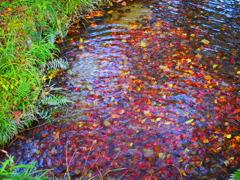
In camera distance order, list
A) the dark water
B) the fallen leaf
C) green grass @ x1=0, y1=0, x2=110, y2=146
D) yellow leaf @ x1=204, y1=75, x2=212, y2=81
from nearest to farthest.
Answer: the dark water < green grass @ x1=0, y1=0, x2=110, y2=146 < yellow leaf @ x1=204, y1=75, x2=212, y2=81 < the fallen leaf

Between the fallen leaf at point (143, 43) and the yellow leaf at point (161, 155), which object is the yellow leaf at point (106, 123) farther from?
the fallen leaf at point (143, 43)

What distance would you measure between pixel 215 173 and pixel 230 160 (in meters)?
0.31

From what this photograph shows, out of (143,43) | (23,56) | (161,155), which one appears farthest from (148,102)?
(23,56)

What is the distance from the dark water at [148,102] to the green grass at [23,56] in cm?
35

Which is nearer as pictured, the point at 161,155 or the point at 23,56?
the point at 161,155

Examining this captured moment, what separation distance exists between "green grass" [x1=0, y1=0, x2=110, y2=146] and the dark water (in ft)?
1.15

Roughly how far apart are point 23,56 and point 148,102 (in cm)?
224

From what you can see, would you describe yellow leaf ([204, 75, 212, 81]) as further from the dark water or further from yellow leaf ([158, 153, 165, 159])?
yellow leaf ([158, 153, 165, 159])

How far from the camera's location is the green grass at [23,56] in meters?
3.70

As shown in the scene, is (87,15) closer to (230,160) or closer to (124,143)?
(124,143)

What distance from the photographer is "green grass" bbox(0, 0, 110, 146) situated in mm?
3697

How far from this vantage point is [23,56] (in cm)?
412

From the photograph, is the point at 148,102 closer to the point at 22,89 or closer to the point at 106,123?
the point at 106,123

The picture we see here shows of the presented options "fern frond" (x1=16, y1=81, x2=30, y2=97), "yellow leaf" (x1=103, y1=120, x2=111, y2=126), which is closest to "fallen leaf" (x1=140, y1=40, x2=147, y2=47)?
"yellow leaf" (x1=103, y1=120, x2=111, y2=126)
